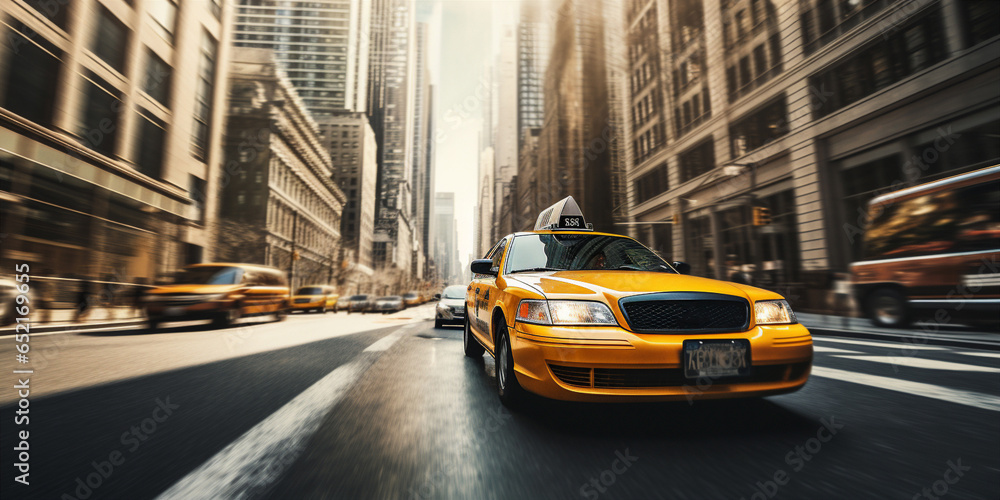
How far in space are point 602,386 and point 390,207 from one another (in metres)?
149

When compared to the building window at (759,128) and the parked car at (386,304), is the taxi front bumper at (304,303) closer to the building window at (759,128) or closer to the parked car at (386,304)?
the parked car at (386,304)

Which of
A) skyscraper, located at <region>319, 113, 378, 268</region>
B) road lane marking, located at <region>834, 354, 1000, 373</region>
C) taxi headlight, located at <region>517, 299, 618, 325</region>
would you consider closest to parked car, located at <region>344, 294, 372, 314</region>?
road lane marking, located at <region>834, 354, 1000, 373</region>

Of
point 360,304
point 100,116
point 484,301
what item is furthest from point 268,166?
point 484,301

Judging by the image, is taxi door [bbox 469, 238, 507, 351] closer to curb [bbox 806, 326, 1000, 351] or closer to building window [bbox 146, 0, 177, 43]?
curb [bbox 806, 326, 1000, 351]

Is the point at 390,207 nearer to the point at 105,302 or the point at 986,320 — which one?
the point at 105,302

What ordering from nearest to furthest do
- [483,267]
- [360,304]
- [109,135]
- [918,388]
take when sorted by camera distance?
[918,388]
[483,267]
[109,135]
[360,304]

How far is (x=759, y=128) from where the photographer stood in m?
21.7

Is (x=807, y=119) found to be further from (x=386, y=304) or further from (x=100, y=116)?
(x=100, y=116)

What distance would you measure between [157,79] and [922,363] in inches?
1314

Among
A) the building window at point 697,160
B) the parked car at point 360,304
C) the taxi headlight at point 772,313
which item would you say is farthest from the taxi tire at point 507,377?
the parked car at point 360,304

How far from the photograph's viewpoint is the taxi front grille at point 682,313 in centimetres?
287

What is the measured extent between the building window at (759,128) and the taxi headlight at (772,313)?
20.2 meters

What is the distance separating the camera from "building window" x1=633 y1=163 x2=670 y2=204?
1237 inches

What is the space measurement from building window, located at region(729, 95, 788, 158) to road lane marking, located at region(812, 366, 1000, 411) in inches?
723
